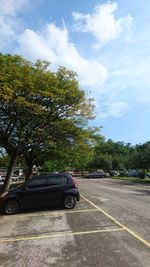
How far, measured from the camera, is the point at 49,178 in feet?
58.0

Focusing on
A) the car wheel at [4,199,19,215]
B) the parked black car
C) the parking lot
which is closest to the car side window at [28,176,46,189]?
the parked black car

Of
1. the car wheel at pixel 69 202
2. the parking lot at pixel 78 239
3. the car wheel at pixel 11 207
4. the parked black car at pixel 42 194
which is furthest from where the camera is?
the car wheel at pixel 69 202

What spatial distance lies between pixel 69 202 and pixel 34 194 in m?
1.61

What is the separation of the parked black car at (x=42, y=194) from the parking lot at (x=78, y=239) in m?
1.34

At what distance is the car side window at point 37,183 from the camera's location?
17.2 meters

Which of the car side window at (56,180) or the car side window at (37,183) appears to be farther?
the car side window at (56,180)

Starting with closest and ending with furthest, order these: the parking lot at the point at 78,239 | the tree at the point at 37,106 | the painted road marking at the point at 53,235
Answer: the parking lot at the point at 78,239 < the painted road marking at the point at 53,235 < the tree at the point at 37,106

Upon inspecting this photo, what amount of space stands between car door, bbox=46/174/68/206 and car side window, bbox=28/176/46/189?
227 mm

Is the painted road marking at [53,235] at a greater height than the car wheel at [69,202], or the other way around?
the car wheel at [69,202]

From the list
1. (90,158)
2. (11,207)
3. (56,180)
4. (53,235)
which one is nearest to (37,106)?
(56,180)

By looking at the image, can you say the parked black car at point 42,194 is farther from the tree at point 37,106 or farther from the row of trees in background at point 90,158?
the row of trees in background at point 90,158

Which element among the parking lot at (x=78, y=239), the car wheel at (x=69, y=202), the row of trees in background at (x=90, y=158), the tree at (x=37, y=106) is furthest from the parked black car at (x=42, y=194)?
the row of trees in background at (x=90, y=158)

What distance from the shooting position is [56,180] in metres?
17.8

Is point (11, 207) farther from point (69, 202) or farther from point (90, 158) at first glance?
point (90, 158)
